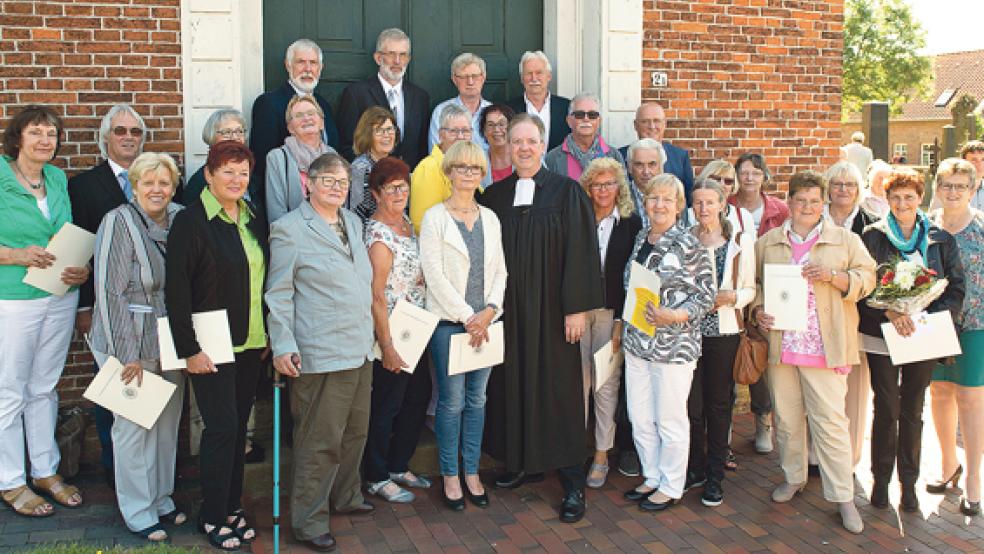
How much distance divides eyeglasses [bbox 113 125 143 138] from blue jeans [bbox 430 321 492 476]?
6.96 feet

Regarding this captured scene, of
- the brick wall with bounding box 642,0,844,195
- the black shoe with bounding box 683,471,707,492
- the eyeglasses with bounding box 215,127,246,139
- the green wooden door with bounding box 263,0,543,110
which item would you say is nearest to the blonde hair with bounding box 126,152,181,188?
the eyeglasses with bounding box 215,127,246,139

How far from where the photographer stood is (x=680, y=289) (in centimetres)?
467

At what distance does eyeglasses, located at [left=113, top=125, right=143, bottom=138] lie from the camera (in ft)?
16.1

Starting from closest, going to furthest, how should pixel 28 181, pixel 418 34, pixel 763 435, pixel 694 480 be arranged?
pixel 28 181
pixel 694 480
pixel 763 435
pixel 418 34

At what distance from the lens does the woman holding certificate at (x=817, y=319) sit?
184 inches

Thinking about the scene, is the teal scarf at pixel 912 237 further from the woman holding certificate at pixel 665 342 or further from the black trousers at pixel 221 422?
the black trousers at pixel 221 422

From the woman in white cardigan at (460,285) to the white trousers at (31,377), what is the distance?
206 cm

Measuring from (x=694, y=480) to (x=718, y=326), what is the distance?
1012 mm

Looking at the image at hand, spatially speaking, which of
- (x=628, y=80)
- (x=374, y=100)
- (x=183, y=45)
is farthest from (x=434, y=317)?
(x=628, y=80)

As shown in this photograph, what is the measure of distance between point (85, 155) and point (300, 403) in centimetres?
236

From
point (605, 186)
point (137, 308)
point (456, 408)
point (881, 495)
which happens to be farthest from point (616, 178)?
point (137, 308)

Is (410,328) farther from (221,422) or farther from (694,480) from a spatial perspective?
(694,480)

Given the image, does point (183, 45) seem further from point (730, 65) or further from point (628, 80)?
point (730, 65)

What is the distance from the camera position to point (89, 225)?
15.8ft
